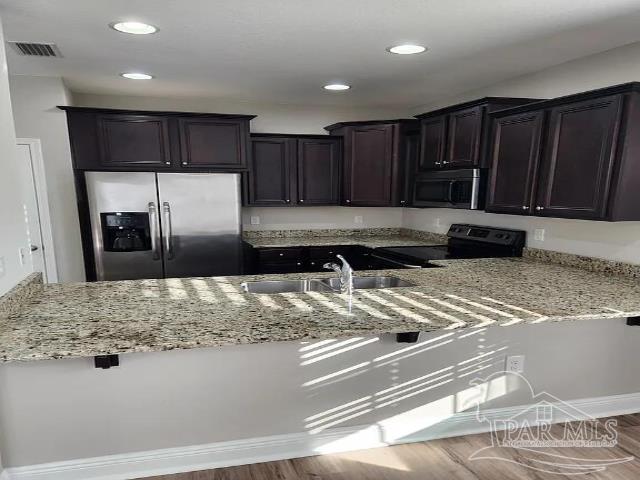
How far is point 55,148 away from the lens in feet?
11.3

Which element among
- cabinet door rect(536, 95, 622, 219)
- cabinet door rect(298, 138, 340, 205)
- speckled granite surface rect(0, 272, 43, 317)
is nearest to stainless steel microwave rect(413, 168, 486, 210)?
cabinet door rect(536, 95, 622, 219)

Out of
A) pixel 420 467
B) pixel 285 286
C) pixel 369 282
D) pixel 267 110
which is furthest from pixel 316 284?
pixel 267 110

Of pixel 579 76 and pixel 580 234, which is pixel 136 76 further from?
pixel 580 234

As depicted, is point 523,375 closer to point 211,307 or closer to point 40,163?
point 211,307

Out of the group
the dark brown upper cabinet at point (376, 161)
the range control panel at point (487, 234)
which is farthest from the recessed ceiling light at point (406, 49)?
the range control panel at point (487, 234)

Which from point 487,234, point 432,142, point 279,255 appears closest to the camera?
point 487,234

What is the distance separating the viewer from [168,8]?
1.93 metres

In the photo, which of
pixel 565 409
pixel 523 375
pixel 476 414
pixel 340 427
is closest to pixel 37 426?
pixel 340 427

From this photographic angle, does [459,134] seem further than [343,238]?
No

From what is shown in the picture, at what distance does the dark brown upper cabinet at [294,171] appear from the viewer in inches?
164

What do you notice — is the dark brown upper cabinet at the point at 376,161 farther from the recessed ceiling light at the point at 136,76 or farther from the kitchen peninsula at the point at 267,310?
the recessed ceiling light at the point at 136,76

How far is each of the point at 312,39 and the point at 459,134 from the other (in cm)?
154

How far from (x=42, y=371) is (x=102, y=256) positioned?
2.03 m

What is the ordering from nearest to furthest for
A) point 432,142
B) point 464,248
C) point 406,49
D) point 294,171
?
point 406,49 < point 432,142 < point 464,248 < point 294,171
